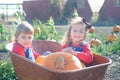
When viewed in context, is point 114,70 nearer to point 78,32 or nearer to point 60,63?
point 78,32

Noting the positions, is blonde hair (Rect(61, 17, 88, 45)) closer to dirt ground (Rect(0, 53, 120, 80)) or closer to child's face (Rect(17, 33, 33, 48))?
child's face (Rect(17, 33, 33, 48))

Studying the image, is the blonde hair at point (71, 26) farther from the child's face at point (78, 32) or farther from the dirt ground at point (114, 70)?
the dirt ground at point (114, 70)

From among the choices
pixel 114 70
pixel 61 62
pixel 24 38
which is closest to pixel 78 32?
pixel 24 38

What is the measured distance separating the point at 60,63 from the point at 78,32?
2.52 feet

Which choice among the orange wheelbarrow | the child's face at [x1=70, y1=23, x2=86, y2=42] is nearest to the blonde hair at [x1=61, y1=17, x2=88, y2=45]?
the child's face at [x1=70, y1=23, x2=86, y2=42]

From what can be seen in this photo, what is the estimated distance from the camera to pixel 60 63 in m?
2.89

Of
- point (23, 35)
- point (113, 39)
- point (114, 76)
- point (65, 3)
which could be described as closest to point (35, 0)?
point (65, 3)

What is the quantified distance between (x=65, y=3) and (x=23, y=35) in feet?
71.4

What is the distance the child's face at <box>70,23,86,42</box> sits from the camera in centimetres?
356

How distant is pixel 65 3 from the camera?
24969 millimetres

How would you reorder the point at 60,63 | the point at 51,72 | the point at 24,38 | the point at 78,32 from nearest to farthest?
the point at 51,72 < the point at 60,63 < the point at 24,38 < the point at 78,32

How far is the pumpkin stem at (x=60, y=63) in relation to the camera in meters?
2.86

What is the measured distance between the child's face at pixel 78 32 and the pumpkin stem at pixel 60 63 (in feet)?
2.34

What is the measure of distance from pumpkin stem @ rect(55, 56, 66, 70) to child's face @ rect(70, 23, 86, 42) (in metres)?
0.71
